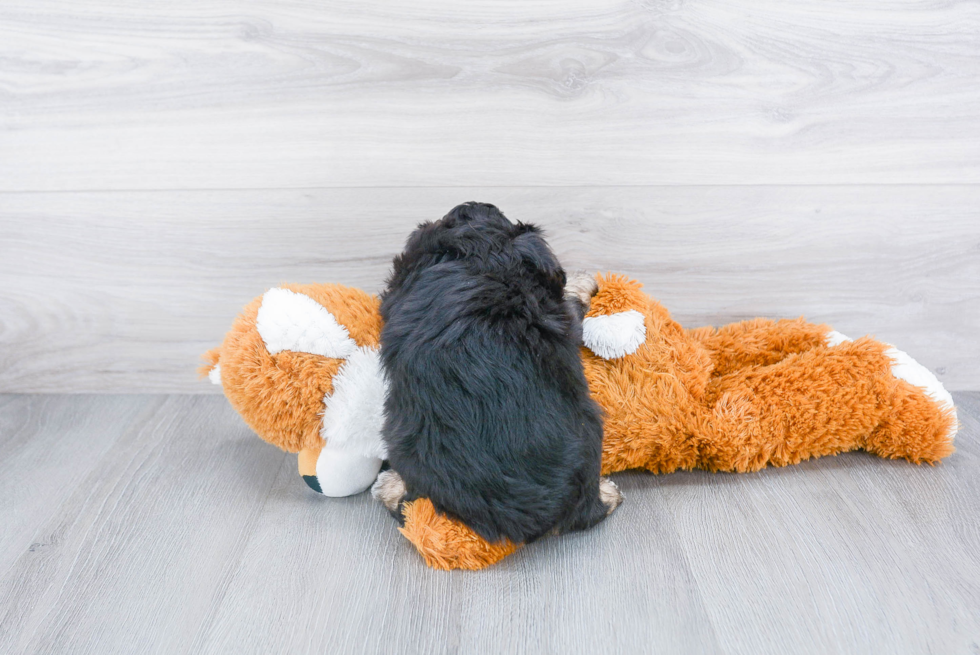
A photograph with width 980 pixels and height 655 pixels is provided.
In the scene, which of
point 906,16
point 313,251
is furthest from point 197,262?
point 906,16

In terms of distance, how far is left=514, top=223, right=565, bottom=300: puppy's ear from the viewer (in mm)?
776

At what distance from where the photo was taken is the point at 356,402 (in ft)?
2.84

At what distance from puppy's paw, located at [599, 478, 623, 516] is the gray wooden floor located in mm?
19

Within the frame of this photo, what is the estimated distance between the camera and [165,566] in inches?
31.7

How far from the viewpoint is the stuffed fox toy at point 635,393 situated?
0.87 meters

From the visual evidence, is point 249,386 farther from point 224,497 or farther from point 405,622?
point 405,622

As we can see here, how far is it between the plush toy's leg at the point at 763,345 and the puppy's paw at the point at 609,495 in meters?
0.29

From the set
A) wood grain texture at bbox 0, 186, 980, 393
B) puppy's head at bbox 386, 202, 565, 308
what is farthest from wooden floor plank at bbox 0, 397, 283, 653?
puppy's head at bbox 386, 202, 565, 308

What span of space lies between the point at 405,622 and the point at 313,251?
651 mm

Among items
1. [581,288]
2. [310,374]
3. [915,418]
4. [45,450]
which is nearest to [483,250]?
[581,288]

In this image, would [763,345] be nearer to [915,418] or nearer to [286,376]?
[915,418]

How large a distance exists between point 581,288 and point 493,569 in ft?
1.23

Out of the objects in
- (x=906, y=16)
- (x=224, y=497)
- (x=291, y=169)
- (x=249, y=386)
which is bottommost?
(x=224, y=497)

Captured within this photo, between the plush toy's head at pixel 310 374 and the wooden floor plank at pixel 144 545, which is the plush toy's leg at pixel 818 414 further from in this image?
the wooden floor plank at pixel 144 545
